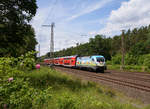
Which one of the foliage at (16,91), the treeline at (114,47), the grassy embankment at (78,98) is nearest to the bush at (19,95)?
the foliage at (16,91)

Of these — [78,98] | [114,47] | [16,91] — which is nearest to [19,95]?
[16,91]

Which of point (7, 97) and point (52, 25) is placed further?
point (52, 25)

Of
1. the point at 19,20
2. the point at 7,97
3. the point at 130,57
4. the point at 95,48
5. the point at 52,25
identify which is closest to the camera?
the point at 7,97

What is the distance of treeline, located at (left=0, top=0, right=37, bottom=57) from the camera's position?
419 inches

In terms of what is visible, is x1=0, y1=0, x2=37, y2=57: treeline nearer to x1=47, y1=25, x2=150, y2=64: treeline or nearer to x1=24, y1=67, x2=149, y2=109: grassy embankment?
x1=24, y1=67, x2=149, y2=109: grassy embankment

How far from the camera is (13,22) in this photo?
1105 cm

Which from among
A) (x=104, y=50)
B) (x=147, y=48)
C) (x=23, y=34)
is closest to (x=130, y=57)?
(x=147, y=48)

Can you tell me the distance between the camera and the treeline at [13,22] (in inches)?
419

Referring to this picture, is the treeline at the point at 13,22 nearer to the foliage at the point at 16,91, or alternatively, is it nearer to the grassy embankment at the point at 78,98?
the grassy embankment at the point at 78,98

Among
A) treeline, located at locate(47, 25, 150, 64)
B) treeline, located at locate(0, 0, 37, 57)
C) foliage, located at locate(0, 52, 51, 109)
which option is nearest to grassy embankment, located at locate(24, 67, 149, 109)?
foliage, located at locate(0, 52, 51, 109)

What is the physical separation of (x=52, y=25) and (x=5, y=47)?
1461cm

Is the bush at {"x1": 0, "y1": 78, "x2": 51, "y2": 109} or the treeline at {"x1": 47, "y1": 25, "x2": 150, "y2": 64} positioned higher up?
the treeline at {"x1": 47, "y1": 25, "x2": 150, "y2": 64}

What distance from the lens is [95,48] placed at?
65.8m

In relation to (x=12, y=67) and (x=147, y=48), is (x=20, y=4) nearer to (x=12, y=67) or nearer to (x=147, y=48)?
(x=12, y=67)
